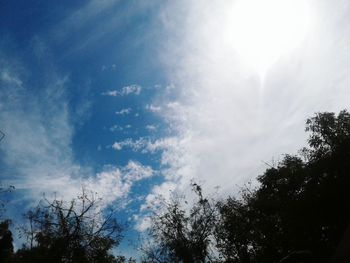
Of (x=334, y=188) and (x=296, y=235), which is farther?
(x=296, y=235)

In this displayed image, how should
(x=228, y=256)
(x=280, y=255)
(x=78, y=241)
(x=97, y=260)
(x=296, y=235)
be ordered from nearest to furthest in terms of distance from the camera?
(x=78, y=241) < (x=97, y=260) < (x=296, y=235) < (x=280, y=255) < (x=228, y=256)

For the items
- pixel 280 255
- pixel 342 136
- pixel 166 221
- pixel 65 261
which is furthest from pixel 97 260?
pixel 342 136

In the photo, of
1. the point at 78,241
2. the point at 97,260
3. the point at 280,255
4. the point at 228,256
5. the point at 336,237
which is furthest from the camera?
the point at 228,256

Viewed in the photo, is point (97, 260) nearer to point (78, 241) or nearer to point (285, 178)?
point (78, 241)

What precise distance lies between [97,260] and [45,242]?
18.5 ft

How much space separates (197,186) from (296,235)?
13137 millimetres

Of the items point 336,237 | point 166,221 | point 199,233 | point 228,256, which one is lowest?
point 336,237

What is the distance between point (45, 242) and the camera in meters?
27.2

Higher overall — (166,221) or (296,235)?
(166,221)

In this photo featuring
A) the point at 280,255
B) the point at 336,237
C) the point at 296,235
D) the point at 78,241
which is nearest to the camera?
the point at 78,241

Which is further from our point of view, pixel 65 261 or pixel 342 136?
pixel 342 136

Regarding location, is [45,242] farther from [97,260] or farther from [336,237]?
[336,237]

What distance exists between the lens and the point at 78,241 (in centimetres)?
2645

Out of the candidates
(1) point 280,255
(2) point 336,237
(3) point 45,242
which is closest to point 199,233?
(1) point 280,255
